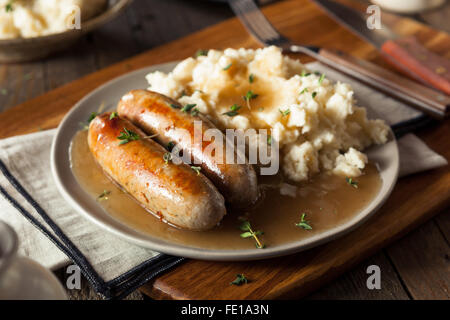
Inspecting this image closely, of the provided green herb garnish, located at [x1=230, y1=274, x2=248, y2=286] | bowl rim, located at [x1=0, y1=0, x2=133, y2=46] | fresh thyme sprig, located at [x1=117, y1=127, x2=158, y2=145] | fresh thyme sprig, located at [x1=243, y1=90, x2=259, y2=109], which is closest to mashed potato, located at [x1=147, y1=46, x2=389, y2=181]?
fresh thyme sprig, located at [x1=243, y1=90, x2=259, y2=109]

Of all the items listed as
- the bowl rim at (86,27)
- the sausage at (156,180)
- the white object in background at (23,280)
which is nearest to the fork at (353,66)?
the bowl rim at (86,27)

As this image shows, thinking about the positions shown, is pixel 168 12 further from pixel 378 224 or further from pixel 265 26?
pixel 378 224

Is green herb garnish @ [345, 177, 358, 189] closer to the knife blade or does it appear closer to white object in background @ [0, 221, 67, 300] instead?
the knife blade

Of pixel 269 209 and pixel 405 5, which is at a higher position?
pixel 405 5

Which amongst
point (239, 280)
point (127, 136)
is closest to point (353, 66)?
point (127, 136)

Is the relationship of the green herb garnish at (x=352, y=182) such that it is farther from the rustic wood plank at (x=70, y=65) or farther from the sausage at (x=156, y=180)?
the rustic wood plank at (x=70, y=65)

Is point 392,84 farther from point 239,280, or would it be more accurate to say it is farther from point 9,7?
point 9,7
